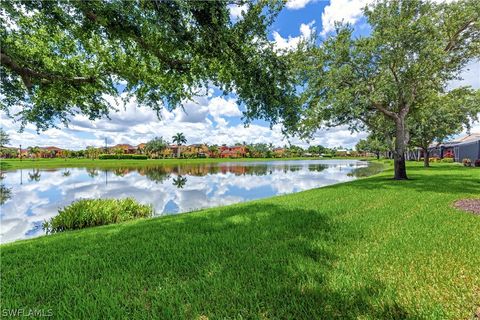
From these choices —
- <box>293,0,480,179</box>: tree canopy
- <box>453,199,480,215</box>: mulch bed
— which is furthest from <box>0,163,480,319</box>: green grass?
<box>293,0,480,179</box>: tree canopy

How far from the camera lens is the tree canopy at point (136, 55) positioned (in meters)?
5.37

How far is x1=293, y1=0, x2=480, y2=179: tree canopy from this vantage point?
1521 cm

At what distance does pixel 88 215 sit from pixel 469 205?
15.4m

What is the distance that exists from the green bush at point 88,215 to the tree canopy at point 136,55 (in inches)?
162

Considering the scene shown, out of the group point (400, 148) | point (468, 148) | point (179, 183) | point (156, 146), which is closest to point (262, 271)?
point (400, 148)

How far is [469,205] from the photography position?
880 cm

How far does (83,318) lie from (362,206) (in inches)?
358

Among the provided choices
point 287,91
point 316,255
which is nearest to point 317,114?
point 287,91

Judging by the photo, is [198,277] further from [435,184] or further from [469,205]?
[435,184]

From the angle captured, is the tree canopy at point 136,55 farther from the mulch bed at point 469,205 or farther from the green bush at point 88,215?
the mulch bed at point 469,205

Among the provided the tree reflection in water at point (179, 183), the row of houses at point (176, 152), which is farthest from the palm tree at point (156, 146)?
the tree reflection in water at point (179, 183)

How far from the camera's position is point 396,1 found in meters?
→ 16.6

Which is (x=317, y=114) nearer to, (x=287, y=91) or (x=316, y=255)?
(x=287, y=91)

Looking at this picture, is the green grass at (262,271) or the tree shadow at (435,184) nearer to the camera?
the green grass at (262,271)
